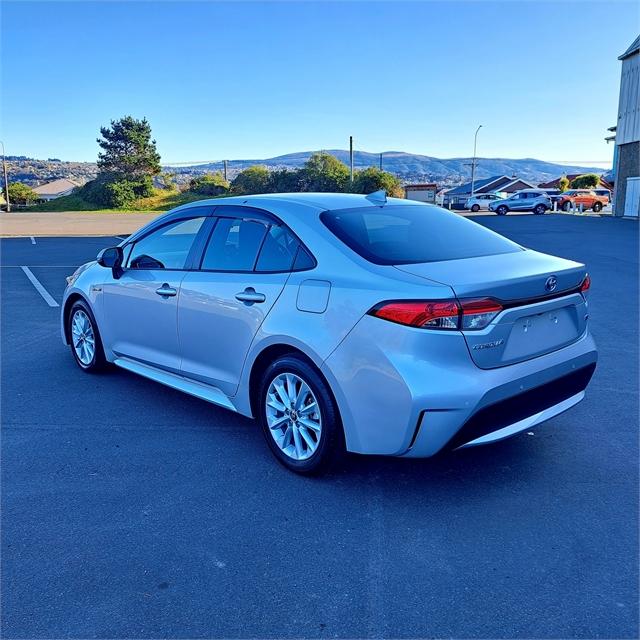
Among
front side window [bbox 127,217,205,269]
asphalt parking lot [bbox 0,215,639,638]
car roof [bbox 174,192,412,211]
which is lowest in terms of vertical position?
asphalt parking lot [bbox 0,215,639,638]

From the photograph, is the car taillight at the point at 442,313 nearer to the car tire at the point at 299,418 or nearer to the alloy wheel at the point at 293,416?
the car tire at the point at 299,418

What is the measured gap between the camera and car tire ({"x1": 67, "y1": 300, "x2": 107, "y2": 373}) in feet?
18.3

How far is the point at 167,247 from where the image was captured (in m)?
4.89

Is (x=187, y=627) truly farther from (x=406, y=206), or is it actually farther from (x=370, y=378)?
(x=406, y=206)

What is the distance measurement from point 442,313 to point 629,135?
3491 centimetres

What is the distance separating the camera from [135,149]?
58.8 metres

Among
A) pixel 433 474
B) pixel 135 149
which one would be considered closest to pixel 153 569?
pixel 433 474

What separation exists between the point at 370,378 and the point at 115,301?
112 inches

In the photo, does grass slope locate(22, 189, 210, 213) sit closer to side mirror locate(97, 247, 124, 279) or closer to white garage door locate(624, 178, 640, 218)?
white garage door locate(624, 178, 640, 218)

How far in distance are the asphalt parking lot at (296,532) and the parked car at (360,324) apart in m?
0.37

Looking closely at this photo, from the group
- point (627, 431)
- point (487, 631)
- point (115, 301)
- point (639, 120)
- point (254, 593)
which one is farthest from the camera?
point (639, 120)

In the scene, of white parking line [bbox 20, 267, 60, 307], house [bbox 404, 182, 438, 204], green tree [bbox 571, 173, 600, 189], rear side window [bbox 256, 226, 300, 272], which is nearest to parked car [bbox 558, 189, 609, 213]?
house [bbox 404, 182, 438, 204]

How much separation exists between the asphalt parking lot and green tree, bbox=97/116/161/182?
2233 inches

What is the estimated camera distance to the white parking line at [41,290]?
30.8 ft
